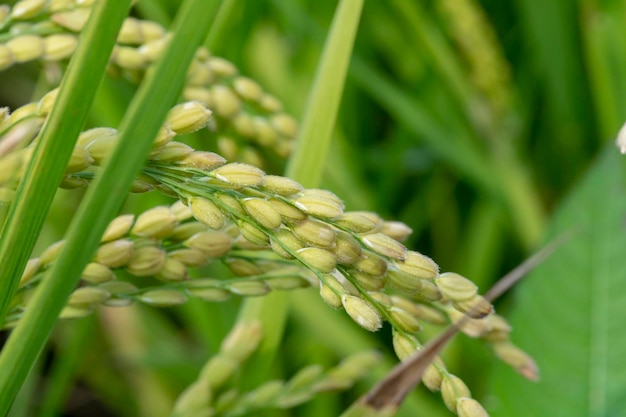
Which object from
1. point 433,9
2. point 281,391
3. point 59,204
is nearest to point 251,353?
point 281,391

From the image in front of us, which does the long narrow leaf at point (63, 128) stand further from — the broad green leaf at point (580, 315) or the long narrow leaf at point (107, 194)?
the broad green leaf at point (580, 315)

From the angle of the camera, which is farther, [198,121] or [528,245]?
[528,245]

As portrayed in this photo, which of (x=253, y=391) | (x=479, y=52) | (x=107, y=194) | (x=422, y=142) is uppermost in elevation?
(x=479, y=52)

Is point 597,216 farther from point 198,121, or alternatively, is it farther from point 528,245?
point 198,121

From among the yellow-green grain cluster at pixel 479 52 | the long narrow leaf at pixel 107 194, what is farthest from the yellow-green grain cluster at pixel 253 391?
the yellow-green grain cluster at pixel 479 52

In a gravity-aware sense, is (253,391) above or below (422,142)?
below

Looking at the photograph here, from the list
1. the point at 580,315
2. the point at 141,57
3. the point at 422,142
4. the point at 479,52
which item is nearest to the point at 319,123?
the point at 141,57

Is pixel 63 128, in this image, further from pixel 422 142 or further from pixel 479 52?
pixel 422 142
